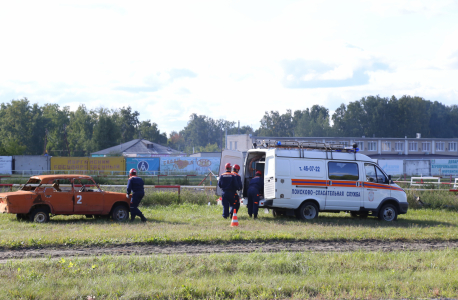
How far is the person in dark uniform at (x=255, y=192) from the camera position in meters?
14.3

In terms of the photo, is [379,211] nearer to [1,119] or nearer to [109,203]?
[109,203]

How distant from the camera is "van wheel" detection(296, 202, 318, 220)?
1416cm

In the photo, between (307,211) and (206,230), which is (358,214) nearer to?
(307,211)

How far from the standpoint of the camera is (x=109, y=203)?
14.0m

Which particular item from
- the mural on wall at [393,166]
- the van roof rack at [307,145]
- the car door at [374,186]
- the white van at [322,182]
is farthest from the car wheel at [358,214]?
the mural on wall at [393,166]

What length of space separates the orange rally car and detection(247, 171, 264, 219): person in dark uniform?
401 cm

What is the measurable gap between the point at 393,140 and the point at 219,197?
65.8m

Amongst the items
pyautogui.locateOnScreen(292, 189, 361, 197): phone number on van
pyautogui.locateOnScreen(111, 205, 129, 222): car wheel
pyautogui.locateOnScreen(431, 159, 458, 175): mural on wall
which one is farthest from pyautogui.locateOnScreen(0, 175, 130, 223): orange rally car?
pyautogui.locateOnScreen(431, 159, 458, 175): mural on wall

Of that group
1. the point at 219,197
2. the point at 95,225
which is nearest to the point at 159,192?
the point at 219,197

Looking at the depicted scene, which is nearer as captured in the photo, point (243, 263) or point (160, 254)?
point (243, 263)

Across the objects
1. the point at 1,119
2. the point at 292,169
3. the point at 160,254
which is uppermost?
the point at 1,119

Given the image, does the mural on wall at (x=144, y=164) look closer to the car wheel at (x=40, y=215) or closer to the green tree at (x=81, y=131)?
the car wheel at (x=40, y=215)

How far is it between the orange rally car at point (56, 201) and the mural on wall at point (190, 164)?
35.8 metres

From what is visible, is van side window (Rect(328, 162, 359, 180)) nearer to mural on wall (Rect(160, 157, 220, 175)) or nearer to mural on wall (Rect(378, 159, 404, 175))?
mural on wall (Rect(160, 157, 220, 175))
